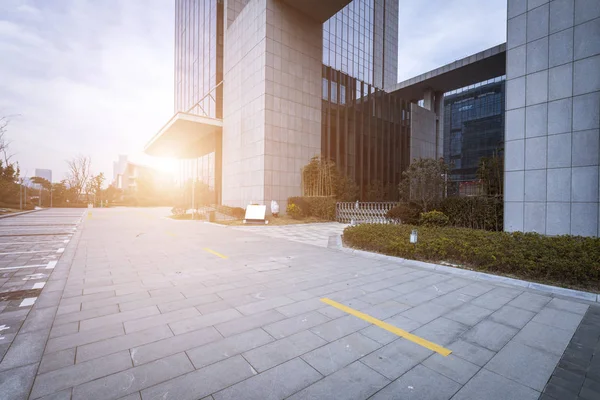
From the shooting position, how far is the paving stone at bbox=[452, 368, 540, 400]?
237 cm

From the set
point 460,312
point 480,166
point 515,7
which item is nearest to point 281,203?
point 480,166

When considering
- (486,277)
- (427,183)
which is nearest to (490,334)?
(486,277)

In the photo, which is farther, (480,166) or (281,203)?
(281,203)

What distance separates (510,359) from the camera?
9.63 feet

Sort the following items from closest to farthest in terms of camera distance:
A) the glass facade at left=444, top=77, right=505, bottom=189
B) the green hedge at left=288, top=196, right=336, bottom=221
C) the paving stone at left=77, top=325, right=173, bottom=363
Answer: the paving stone at left=77, top=325, right=173, bottom=363
the green hedge at left=288, top=196, right=336, bottom=221
the glass facade at left=444, top=77, right=505, bottom=189

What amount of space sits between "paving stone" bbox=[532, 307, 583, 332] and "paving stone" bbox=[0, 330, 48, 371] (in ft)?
19.9

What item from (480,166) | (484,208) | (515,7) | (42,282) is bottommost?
(42,282)

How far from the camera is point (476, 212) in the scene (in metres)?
12.7

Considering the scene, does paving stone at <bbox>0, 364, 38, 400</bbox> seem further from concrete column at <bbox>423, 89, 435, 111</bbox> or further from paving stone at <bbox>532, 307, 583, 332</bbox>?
concrete column at <bbox>423, 89, 435, 111</bbox>

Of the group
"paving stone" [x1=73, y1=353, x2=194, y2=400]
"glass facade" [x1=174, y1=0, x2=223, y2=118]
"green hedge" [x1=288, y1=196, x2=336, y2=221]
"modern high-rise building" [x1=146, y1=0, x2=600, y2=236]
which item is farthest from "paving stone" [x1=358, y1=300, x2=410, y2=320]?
"glass facade" [x1=174, y1=0, x2=223, y2=118]

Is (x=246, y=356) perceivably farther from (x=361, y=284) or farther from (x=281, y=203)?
(x=281, y=203)

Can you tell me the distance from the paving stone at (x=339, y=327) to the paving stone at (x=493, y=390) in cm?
131

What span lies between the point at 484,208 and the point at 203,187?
1135 inches

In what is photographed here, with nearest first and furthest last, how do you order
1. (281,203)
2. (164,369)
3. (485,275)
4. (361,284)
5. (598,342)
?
1. (164,369)
2. (598,342)
3. (361,284)
4. (485,275)
5. (281,203)
